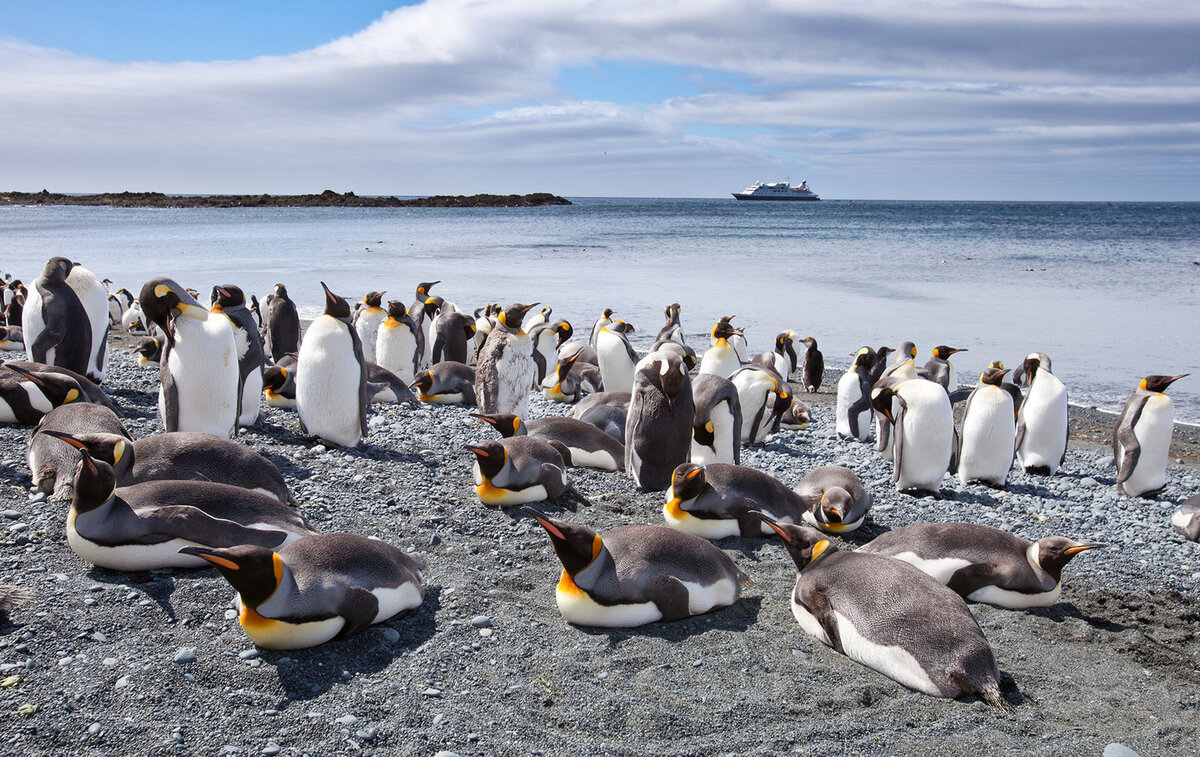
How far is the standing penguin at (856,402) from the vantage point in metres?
8.71

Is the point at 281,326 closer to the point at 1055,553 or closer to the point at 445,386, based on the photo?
the point at 445,386

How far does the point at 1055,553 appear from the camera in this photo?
4098mm

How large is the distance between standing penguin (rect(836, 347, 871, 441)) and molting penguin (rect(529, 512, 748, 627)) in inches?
208

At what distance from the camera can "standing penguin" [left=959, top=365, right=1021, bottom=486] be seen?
684 cm

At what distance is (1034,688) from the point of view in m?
3.35

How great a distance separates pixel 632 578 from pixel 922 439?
11.7 feet

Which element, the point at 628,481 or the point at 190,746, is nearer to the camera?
the point at 190,746

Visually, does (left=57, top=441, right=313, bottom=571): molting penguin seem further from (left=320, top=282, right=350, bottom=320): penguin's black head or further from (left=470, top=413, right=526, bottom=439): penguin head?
(left=320, top=282, right=350, bottom=320): penguin's black head

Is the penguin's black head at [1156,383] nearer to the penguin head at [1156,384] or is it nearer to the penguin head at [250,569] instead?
the penguin head at [1156,384]

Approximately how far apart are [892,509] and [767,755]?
3402 mm

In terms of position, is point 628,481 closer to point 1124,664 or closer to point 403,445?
point 403,445

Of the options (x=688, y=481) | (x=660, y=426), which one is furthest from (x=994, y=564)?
(x=660, y=426)

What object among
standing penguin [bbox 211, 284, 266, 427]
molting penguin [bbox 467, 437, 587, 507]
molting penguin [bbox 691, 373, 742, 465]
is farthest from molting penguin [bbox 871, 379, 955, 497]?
standing penguin [bbox 211, 284, 266, 427]

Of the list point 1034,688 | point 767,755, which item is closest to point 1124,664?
point 1034,688
